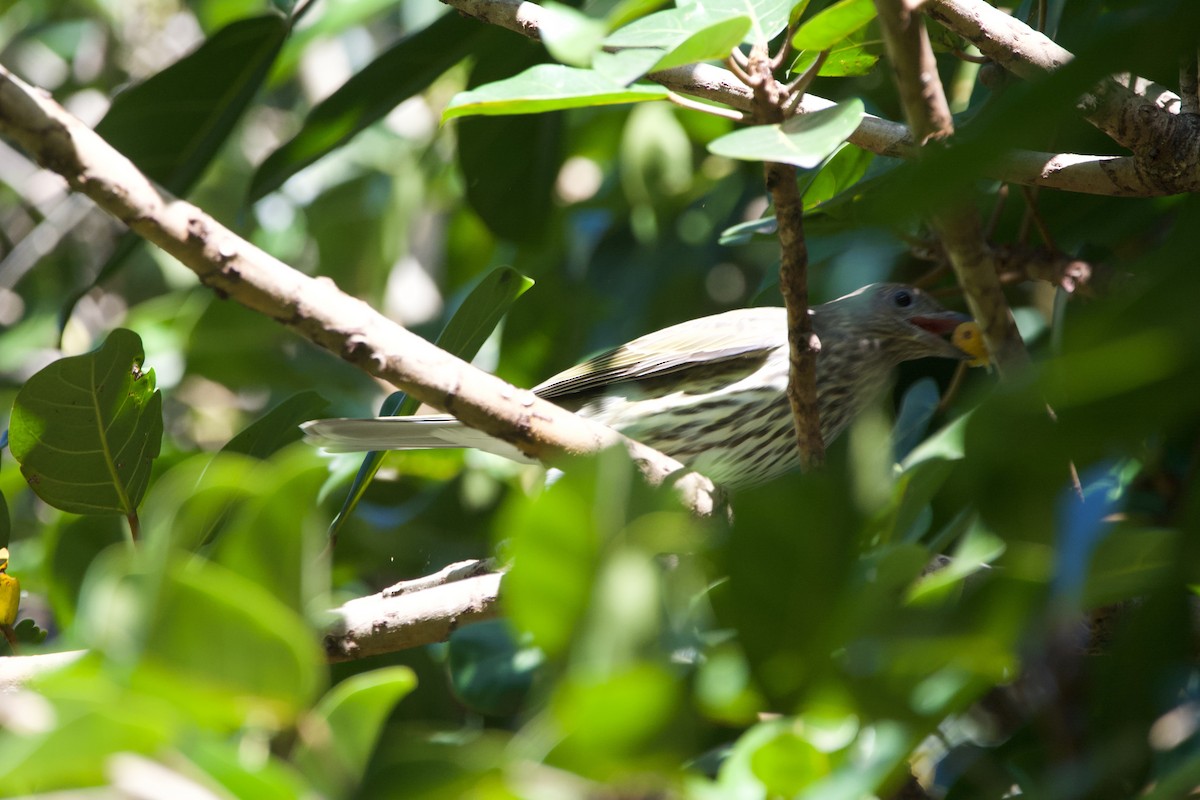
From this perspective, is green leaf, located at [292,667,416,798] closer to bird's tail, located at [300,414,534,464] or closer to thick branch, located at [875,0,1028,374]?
thick branch, located at [875,0,1028,374]

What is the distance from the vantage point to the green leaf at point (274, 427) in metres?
2.17

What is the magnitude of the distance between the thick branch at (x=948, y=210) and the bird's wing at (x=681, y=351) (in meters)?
1.97

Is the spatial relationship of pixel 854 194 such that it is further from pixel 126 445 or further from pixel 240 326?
pixel 240 326

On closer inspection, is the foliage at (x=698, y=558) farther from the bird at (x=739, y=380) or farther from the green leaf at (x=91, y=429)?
the bird at (x=739, y=380)

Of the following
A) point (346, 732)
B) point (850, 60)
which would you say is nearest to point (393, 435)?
point (850, 60)

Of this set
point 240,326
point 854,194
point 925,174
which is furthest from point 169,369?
point 925,174

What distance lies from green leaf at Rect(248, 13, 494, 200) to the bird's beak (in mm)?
1575

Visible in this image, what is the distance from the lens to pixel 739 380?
11.5ft

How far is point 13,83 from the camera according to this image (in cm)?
126

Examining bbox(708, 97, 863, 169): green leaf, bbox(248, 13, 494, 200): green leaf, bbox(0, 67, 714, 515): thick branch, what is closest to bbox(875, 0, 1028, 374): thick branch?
bbox(708, 97, 863, 169): green leaf

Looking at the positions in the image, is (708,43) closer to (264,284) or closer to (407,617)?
(264,284)

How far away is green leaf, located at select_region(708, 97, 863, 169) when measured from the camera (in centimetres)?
125

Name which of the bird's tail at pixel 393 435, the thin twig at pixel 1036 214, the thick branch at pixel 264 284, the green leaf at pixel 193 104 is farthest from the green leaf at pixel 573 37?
the green leaf at pixel 193 104

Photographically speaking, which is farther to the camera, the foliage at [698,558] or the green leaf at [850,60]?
the green leaf at [850,60]
